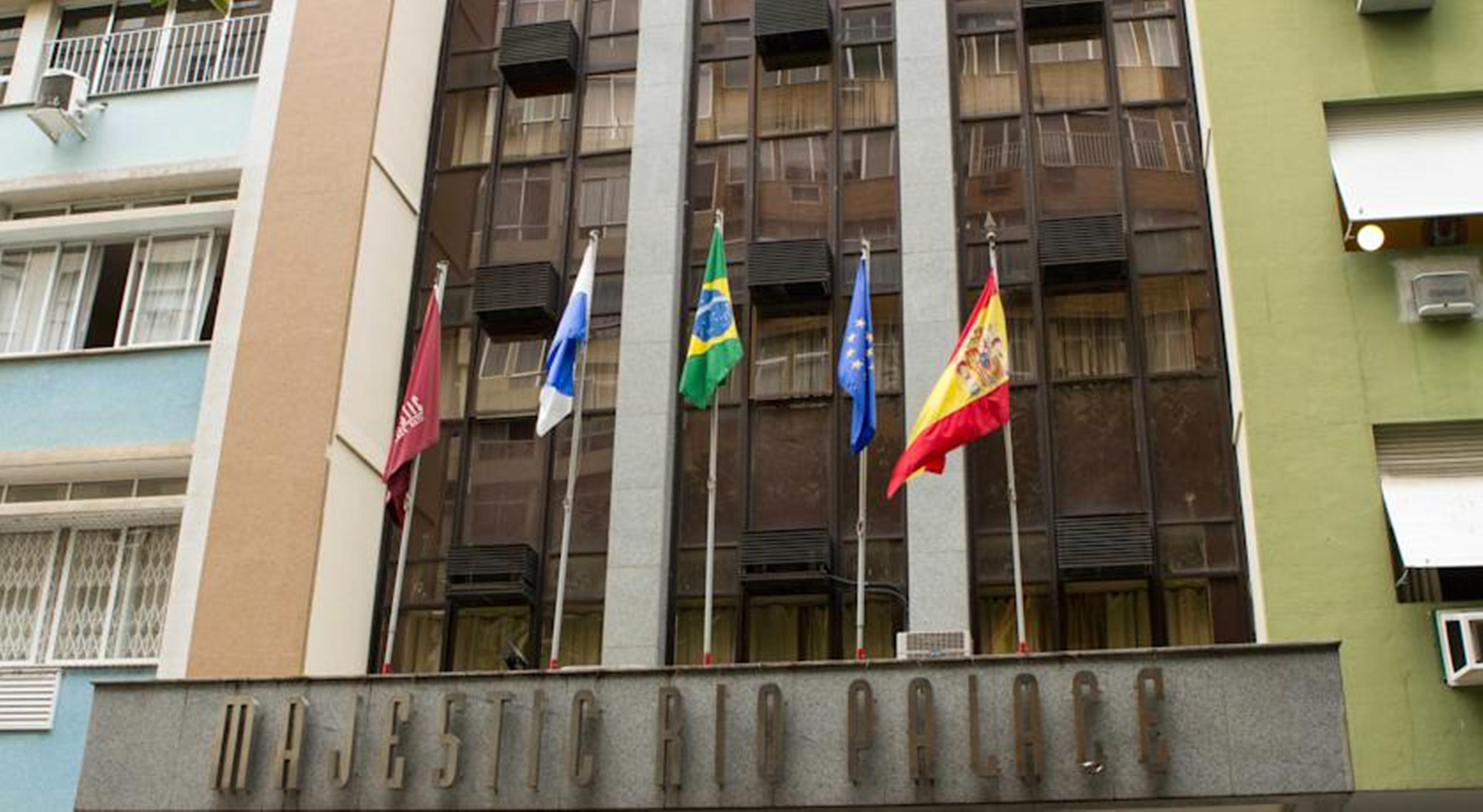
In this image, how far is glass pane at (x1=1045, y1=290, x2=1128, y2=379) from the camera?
19.6 meters

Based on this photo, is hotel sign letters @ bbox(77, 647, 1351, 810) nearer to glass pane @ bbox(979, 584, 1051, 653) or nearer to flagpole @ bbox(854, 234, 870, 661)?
flagpole @ bbox(854, 234, 870, 661)

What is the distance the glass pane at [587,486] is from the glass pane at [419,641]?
155cm

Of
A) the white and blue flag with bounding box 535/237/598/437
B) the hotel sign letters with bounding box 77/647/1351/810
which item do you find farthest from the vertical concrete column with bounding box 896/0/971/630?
the white and blue flag with bounding box 535/237/598/437

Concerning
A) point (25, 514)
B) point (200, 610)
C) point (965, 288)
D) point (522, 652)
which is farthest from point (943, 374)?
point (25, 514)

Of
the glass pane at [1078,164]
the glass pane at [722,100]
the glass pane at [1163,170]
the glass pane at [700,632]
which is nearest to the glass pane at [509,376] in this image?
the glass pane at [700,632]

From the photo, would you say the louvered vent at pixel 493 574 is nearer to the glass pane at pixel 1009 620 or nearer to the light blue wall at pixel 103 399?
the light blue wall at pixel 103 399

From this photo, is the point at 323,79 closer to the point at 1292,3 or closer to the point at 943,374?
the point at 943,374

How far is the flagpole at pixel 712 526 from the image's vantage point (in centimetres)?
1788

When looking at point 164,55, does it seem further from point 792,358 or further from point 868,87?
point 792,358

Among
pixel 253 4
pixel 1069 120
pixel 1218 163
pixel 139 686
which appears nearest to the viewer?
pixel 139 686

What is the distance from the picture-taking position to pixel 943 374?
706 inches

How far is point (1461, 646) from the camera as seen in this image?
1595 cm

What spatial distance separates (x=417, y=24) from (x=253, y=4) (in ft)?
10.4

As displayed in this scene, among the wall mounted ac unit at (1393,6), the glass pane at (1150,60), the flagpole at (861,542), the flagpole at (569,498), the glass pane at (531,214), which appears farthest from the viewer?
the glass pane at (531,214)
